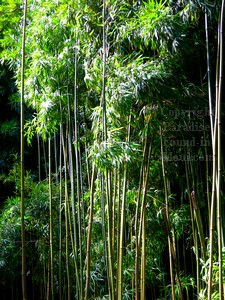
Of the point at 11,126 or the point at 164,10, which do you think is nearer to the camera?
the point at 164,10

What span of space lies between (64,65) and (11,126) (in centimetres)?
258

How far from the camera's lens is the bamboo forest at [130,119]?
289cm

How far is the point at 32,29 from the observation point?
→ 3.61 metres

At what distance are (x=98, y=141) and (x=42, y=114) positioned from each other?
65cm

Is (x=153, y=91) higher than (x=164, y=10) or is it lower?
lower

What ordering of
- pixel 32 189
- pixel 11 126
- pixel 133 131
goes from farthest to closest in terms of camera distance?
1. pixel 11 126
2. pixel 32 189
3. pixel 133 131

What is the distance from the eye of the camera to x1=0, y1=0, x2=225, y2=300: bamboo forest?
289cm

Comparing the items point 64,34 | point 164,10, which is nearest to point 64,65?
point 64,34

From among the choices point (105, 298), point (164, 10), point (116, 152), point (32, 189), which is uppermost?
point (164, 10)

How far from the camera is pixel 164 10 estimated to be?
282 cm

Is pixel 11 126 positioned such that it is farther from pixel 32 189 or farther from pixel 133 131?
pixel 133 131

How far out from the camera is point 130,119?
324 cm

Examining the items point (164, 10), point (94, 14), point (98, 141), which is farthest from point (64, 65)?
point (164, 10)

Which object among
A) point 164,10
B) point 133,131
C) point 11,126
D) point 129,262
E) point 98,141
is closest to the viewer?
point 164,10
